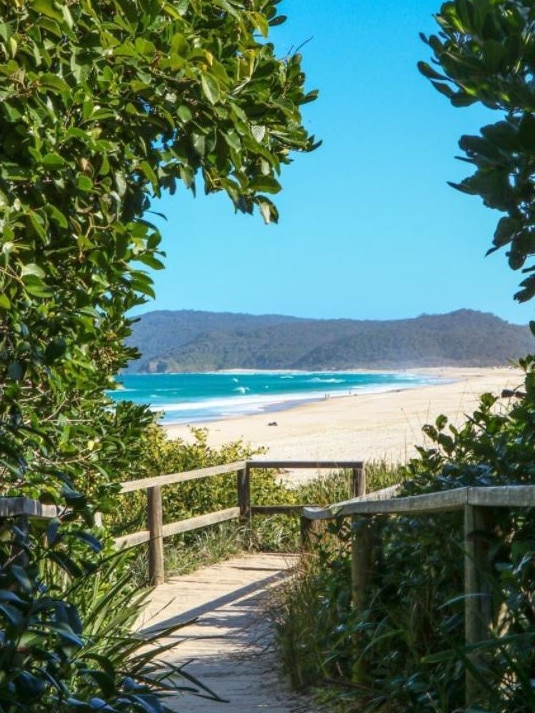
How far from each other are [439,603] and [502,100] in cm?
250

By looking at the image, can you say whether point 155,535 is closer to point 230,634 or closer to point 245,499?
point 245,499

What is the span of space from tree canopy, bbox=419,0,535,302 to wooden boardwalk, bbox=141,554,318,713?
2584mm

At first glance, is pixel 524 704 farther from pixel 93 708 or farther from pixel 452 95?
pixel 452 95

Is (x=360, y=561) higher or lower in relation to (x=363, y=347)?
lower

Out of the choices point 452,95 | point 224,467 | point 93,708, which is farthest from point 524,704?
point 224,467

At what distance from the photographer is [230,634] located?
6984 mm

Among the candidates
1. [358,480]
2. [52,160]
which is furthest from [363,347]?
[52,160]

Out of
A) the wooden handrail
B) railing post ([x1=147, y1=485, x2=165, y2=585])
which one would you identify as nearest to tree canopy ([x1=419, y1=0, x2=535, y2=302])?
the wooden handrail

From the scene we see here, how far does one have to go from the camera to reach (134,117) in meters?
3.39

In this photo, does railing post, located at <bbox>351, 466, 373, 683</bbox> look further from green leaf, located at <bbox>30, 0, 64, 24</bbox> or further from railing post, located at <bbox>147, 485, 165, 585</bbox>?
railing post, located at <bbox>147, 485, 165, 585</bbox>

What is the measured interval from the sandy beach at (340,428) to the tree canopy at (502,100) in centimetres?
1694

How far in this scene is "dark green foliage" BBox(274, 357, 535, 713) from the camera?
309cm

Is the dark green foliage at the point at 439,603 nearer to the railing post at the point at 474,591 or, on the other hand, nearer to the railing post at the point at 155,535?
the railing post at the point at 474,591

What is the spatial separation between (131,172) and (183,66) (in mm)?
492
